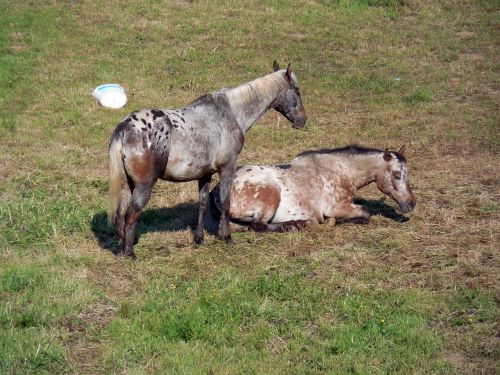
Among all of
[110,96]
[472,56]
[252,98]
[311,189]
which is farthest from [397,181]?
[472,56]

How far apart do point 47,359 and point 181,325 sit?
1246mm

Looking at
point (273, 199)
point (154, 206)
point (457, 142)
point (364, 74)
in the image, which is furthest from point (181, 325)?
point (364, 74)

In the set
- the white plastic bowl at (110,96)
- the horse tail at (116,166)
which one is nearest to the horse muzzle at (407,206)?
the horse tail at (116,166)

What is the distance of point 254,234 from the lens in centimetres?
1012

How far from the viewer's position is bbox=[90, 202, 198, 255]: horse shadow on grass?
386 inches

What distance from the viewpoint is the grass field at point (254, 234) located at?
7.14 m

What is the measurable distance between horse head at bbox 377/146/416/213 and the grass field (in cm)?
22

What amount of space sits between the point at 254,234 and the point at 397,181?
6.98 ft

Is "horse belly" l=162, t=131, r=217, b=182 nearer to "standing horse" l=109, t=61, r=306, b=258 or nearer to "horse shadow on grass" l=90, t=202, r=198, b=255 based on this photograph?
"standing horse" l=109, t=61, r=306, b=258

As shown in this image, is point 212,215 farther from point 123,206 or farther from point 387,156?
point 387,156

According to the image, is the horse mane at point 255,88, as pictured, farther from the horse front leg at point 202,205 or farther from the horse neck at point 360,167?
the horse neck at point 360,167

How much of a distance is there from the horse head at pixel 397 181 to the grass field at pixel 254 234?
22cm

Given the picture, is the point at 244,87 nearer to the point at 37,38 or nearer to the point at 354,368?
the point at 354,368

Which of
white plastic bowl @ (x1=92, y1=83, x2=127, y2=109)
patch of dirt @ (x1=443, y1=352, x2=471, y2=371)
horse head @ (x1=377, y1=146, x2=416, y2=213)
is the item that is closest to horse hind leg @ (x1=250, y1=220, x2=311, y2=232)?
horse head @ (x1=377, y1=146, x2=416, y2=213)
